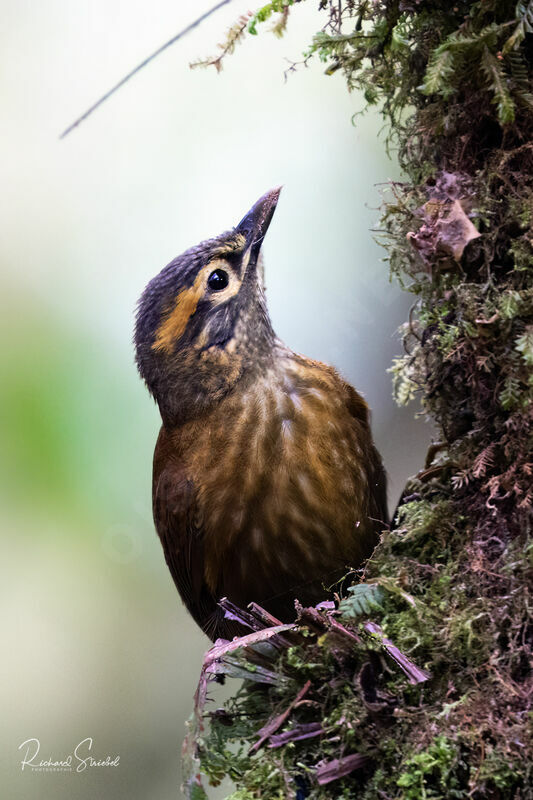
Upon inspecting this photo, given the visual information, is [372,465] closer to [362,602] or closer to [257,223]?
[257,223]

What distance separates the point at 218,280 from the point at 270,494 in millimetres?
772

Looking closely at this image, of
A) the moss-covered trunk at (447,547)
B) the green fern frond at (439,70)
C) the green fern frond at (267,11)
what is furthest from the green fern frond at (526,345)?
the green fern frond at (267,11)

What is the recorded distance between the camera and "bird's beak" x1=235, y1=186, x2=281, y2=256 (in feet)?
8.34

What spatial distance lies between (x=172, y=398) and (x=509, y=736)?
62.6 inches

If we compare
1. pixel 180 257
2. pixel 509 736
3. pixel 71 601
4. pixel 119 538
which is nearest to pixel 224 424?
pixel 180 257

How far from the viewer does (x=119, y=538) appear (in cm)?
386

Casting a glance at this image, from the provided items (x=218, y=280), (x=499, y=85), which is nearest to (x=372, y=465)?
(x=218, y=280)

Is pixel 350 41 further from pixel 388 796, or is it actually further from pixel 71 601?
pixel 71 601

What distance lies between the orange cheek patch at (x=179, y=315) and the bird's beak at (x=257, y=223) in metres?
0.21

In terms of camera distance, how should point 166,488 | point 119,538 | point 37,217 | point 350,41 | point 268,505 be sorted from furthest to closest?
1. point 37,217
2. point 119,538
3. point 166,488
4. point 268,505
5. point 350,41

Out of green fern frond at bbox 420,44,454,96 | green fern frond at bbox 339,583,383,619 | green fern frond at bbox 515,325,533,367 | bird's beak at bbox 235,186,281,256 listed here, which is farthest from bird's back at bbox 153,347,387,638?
green fern frond at bbox 420,44,454,96

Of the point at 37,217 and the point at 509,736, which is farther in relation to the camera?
the point at 37,217

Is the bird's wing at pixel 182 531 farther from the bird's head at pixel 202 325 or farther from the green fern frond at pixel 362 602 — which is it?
the green fern frond at pixel 362 602

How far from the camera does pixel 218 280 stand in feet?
8.25
